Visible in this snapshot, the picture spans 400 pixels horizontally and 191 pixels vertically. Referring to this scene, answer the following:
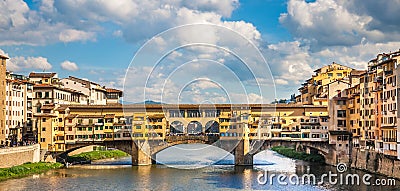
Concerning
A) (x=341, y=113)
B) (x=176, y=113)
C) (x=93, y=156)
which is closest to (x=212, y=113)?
(x=176, y=113)

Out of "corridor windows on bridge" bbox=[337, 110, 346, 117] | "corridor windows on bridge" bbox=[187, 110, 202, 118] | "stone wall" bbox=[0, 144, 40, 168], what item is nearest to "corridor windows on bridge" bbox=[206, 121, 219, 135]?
"corridor windows on bridge" bbox=[187, 110, 202, 118]

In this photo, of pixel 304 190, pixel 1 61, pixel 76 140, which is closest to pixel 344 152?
pixel 304 190

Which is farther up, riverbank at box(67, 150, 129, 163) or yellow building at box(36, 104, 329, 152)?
yellow building at box(36, 104, 329, 152)

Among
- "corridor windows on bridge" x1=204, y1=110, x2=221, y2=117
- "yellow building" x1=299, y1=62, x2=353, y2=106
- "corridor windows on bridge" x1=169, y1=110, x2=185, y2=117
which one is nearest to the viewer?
"corridor windows on bridge" x1=204, y1=110, x2=221, y2=117

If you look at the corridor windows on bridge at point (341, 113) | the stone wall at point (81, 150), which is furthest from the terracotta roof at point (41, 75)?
the corridor windows on bridge at point (341, 113)

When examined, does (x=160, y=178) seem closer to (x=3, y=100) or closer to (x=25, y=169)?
(x=25, y=169)

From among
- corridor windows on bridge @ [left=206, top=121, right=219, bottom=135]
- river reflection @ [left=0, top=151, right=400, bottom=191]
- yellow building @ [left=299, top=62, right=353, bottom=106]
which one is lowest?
river reflection @ [left=0, top=151, right=400, bottom=191]

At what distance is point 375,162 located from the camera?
147 ft

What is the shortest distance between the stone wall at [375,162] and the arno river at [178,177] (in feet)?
2.89

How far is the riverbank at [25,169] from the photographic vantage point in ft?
141

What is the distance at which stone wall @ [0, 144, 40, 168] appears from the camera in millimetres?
44531

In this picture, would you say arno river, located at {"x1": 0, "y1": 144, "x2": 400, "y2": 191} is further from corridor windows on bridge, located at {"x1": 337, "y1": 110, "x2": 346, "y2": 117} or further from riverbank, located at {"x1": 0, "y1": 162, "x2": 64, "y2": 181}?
corridor windows on bridge, located at {"x1": 337, "y1": 110, "x2": 346, "y2": 117}

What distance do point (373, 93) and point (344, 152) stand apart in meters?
7.48

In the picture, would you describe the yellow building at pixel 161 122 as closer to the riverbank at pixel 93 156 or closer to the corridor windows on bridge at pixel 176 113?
the corridor windows on bridge at pixel 176 113
